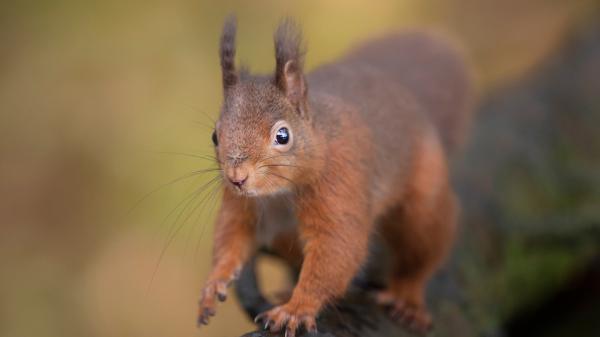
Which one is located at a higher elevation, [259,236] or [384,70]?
[384,70]

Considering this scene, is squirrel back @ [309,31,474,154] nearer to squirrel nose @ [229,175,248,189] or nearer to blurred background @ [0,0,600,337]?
blurred background @ [0,0,600,337]

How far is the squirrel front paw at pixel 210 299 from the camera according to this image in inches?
99.9

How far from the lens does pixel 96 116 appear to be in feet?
18.6

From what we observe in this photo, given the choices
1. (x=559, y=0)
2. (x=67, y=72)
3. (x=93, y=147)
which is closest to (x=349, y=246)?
(x=93, y=147)

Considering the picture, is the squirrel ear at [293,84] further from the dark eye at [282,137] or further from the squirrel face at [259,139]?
the dark eye at [282,137]

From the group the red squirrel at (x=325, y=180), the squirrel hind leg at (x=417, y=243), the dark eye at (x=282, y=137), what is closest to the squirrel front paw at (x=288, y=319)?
the red squirrel at (x=325, y=180)

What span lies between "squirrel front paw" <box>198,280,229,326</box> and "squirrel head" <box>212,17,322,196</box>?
17.0 inches

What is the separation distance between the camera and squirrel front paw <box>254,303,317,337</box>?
2346 millimetres

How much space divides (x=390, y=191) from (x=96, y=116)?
3.36m

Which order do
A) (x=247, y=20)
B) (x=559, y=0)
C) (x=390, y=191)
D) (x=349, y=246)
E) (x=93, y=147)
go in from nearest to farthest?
1. (x=349, y=246)
2. (x=390, y=191)
3. (x=93, y=147)
4. (x=247, y=20)
5. (x=559, y=0)

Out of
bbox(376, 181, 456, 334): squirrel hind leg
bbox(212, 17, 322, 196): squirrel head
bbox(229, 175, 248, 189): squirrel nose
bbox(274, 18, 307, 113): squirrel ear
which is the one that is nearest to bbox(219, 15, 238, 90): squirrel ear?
bbox(212, 17, 322, 196): squirrel head

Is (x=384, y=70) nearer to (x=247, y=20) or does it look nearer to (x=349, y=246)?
(x=349, y=246)

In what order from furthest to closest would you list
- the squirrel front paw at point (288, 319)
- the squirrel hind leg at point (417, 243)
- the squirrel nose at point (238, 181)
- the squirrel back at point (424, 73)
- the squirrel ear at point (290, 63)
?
the squirrel back at point (424, 73) < the squirrel hind leg at point (417, 243) < the squirrel ear at point (290, 63) < the squirrel front paw at point (288, 319) < the squirrel nose at point (238, 181)

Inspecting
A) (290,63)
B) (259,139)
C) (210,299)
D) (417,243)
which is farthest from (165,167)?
(259,139)
